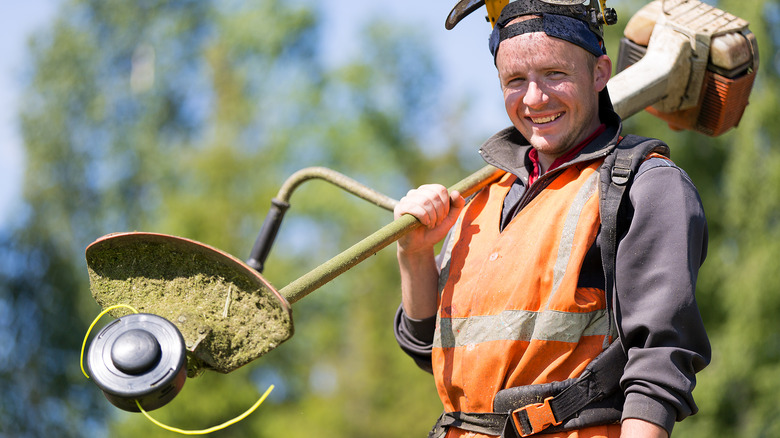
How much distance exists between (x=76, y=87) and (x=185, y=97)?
3.17 metres

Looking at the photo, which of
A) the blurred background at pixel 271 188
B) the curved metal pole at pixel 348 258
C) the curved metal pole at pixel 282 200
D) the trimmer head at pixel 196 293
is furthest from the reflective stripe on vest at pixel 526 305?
the blurred background at pixel 271 188

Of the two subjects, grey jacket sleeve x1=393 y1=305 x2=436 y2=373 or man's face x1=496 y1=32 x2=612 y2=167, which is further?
grey jacket sleeve x1=393 y1=305 x2=436 y2=373

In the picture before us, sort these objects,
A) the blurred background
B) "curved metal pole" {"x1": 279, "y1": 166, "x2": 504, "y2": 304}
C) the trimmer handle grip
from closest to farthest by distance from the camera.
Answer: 1. "curved metal pole" {"x1": 279, "y1": 166, "x2": 504, "y2": 304}
2. the trimmer handle grip
3. the blurred background

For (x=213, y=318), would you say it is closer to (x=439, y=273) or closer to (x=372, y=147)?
(x=439, y=273)

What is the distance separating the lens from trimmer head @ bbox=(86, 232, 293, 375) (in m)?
2.58

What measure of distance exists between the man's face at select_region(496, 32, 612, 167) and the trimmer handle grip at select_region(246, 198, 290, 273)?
1.33m

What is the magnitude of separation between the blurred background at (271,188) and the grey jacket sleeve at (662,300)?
10.6m

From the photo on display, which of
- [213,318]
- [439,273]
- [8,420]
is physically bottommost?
[8,420]

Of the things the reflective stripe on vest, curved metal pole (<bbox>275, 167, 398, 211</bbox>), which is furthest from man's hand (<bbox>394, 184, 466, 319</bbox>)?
curved metal pole (<bbox>275, 167, 398, 211</bbox>)

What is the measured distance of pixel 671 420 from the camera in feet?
7.81

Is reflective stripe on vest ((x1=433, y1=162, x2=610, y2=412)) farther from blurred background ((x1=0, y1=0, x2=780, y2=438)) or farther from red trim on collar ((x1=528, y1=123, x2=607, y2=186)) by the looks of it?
blurred background ((x1=0, y1=0, x2=780, y2=438))

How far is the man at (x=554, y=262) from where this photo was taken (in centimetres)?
241

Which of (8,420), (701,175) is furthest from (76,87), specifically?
(701,175)

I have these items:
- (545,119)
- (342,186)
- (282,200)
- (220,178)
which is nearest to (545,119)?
(545,119)
